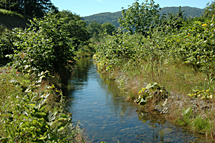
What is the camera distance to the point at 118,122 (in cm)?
686

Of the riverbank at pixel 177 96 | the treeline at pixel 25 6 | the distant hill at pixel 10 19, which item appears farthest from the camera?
the treeline at pixel 25 6

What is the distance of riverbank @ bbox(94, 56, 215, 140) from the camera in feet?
20.2

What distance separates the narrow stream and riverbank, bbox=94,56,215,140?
0.36 m

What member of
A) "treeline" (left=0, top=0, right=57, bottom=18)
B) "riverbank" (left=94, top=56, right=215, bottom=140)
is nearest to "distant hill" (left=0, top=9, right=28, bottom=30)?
"treeline" (left=0, top=0, right=57, bottom=18)

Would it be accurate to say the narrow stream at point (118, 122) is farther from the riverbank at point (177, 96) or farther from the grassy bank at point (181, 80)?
the grassy bank at point (181, 80)

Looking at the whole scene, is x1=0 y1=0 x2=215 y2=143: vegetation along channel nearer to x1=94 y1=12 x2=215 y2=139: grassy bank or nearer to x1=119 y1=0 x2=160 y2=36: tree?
x1=94 y1=12 x2=215 y2=139: grassy bank

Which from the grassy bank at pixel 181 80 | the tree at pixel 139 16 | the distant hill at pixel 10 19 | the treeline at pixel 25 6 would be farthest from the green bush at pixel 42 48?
the treeline at pixel 25 6

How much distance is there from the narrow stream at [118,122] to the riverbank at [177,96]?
0.36 meters

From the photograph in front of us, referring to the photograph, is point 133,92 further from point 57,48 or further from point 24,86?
point 24,86

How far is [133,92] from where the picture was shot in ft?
31.3

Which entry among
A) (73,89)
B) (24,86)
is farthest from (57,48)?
(24,86)

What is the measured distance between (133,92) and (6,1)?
50434 mm

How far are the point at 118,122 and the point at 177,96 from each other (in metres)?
2.55

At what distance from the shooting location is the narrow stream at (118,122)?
568 cm
